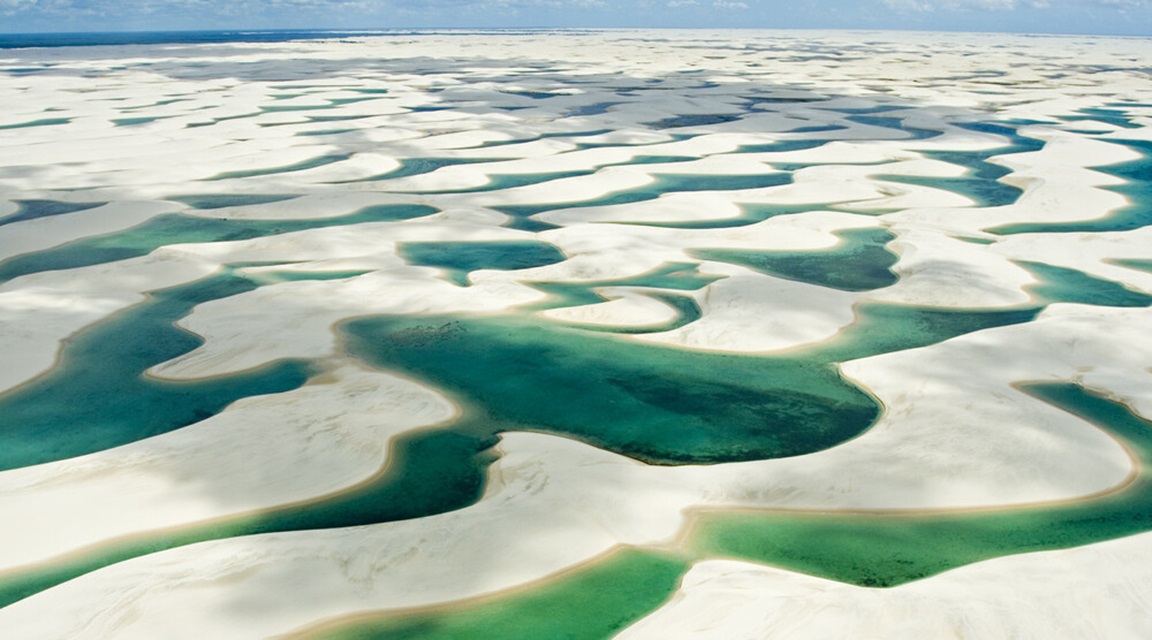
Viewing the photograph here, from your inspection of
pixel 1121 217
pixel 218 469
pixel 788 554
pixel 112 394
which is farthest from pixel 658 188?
pixel 788 554

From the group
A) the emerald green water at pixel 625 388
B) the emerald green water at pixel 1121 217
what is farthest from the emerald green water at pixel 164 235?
the emerald green water at pixel 1121 217

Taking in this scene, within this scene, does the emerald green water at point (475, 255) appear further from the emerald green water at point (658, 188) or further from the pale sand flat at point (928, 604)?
the pale sand flat at point (928, 604)

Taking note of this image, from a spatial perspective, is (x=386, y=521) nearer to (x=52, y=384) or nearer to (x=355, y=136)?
(x=52, y=384)

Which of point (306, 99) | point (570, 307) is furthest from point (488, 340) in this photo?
point (306, 99)

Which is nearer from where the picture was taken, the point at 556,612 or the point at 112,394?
the point at 556,612

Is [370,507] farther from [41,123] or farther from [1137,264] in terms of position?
[41,123]

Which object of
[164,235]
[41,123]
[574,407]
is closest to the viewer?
[574,407]
